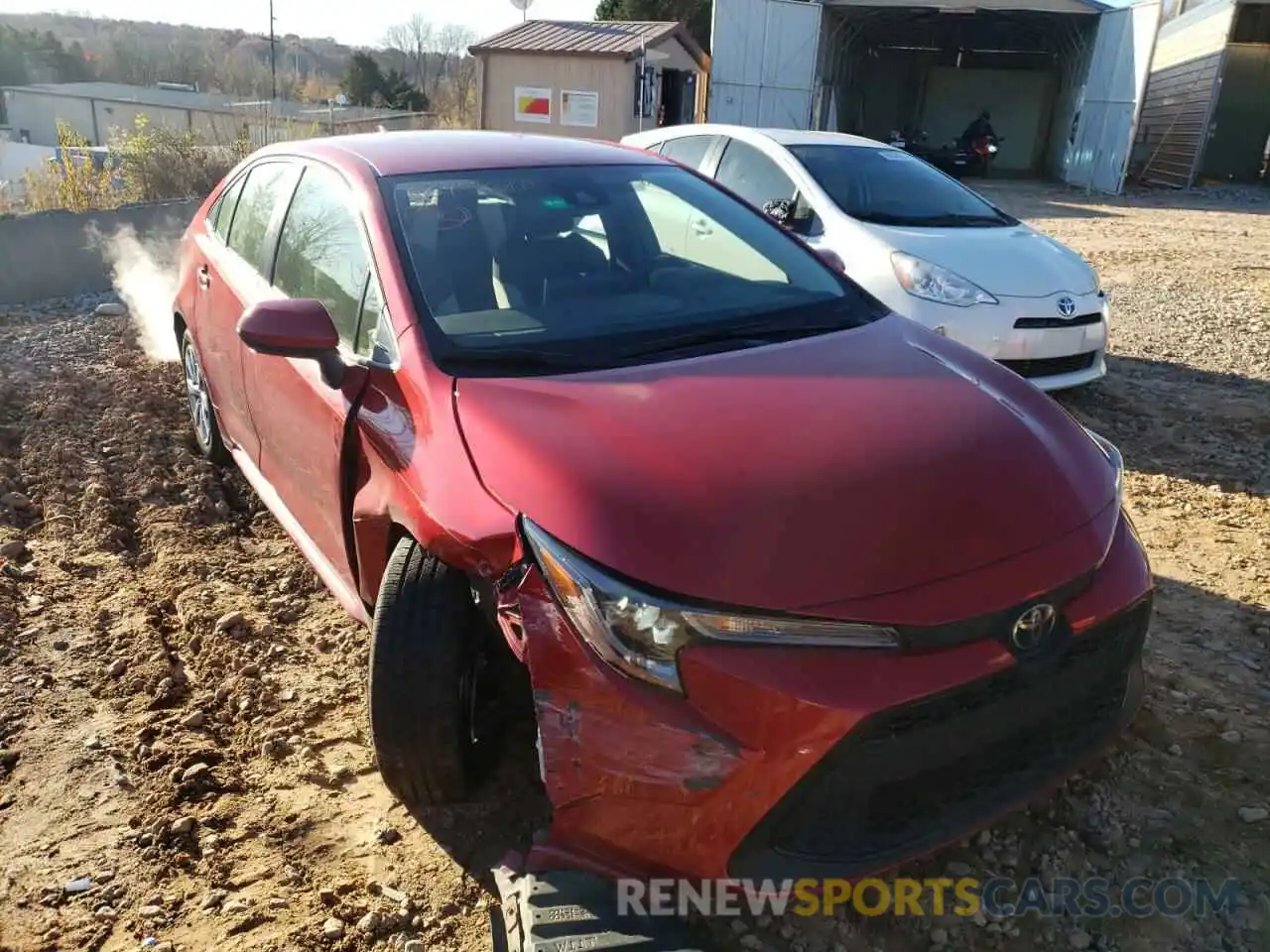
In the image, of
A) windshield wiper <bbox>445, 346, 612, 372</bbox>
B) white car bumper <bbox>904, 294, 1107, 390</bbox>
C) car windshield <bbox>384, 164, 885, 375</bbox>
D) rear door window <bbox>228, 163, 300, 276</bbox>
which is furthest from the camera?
white car bumper <bbox>904, 294, 1107, 390</bbox>

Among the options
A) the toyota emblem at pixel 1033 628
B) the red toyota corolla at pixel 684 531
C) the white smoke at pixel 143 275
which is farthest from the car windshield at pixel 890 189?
the white smoke at pixel 143 275

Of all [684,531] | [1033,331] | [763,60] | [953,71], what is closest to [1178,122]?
[953,71]

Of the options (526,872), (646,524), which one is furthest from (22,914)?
(646,524)

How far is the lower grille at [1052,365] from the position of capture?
17.9ft

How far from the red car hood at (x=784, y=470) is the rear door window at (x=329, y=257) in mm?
607

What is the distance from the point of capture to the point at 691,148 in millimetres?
7359

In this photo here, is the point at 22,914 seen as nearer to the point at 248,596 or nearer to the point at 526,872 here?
the point at 526,872

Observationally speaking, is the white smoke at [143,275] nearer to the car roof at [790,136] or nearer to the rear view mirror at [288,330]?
the car roof at [790,136]

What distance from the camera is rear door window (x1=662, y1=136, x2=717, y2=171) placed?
23.6 feet

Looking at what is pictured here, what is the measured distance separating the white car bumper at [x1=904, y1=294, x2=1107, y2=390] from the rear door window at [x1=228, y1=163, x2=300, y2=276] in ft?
11.0

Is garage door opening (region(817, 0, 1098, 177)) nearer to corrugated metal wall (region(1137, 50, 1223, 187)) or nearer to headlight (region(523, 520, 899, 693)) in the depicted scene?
corrugated metal wall (region(1137, 50, 1223, 187))

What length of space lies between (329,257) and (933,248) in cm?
376

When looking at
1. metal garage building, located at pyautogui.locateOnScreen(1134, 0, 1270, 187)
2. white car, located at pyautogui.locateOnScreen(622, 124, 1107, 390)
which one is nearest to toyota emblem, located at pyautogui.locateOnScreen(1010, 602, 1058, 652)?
white car, located at pyautogui.locateOnScreen(622, 124, 1107, 390)

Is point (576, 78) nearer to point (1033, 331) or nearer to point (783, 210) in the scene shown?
point (783, 210)
